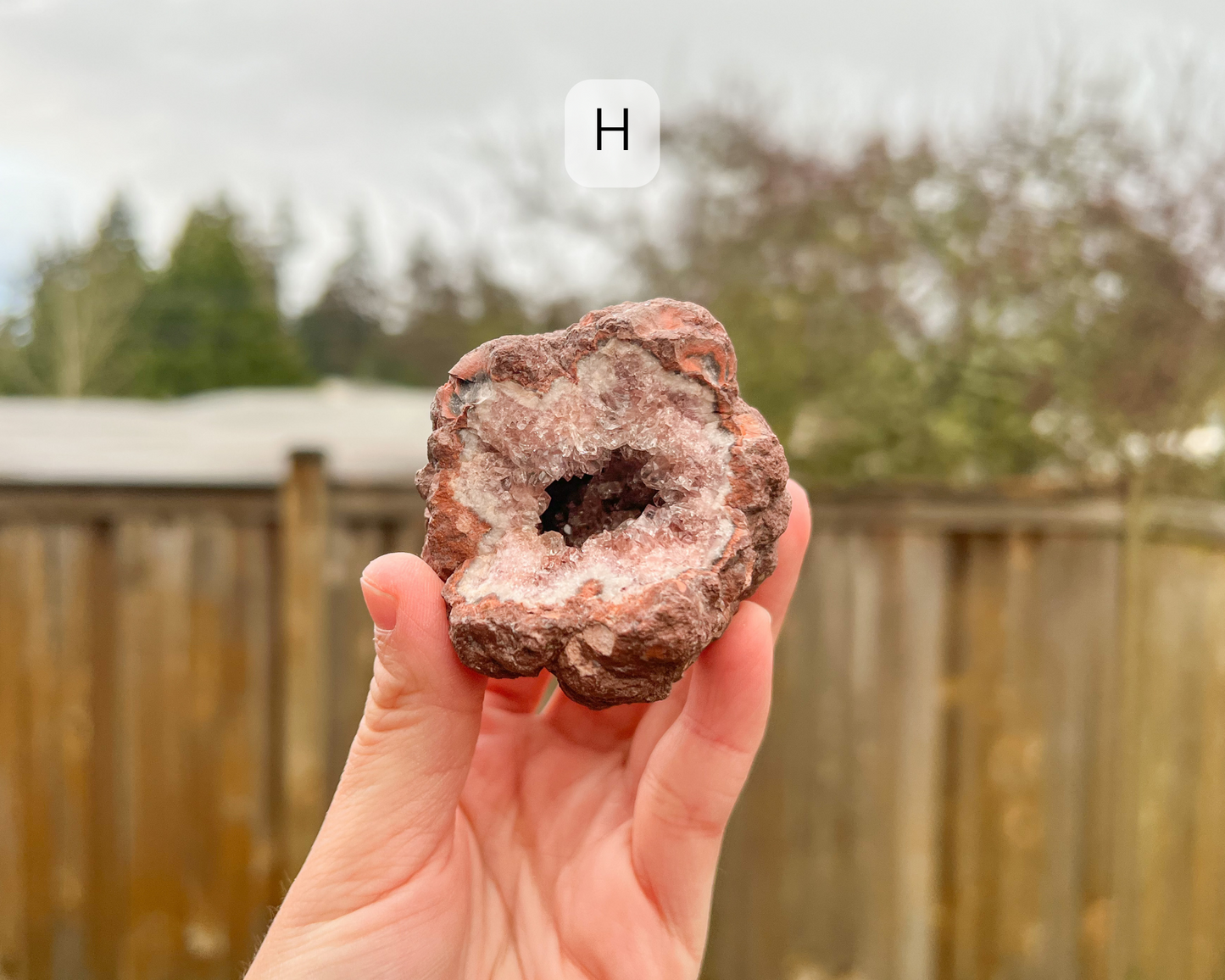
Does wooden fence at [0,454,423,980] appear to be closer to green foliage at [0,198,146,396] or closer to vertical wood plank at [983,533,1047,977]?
vertical wood plank at [983,533,1047,977]

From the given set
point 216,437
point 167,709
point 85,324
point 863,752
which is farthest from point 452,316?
point 85,324

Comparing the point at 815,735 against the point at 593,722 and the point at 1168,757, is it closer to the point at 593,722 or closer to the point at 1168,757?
the point at 1168,757

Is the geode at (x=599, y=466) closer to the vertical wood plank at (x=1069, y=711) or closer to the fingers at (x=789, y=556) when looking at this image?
the fingers at (x=789, y=556)

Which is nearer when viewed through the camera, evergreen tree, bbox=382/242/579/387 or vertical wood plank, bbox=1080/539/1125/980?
vertical wood plank, bbox=1080/539/1125/980

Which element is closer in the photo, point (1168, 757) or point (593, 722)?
point (593, 722)

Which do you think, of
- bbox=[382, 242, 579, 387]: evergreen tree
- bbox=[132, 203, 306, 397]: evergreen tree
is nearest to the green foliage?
bbox=[132, 203, 306, 397]: evergreen tree

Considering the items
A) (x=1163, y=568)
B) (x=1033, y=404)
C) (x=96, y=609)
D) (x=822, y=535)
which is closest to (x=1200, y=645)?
(x=1163, y=568)
